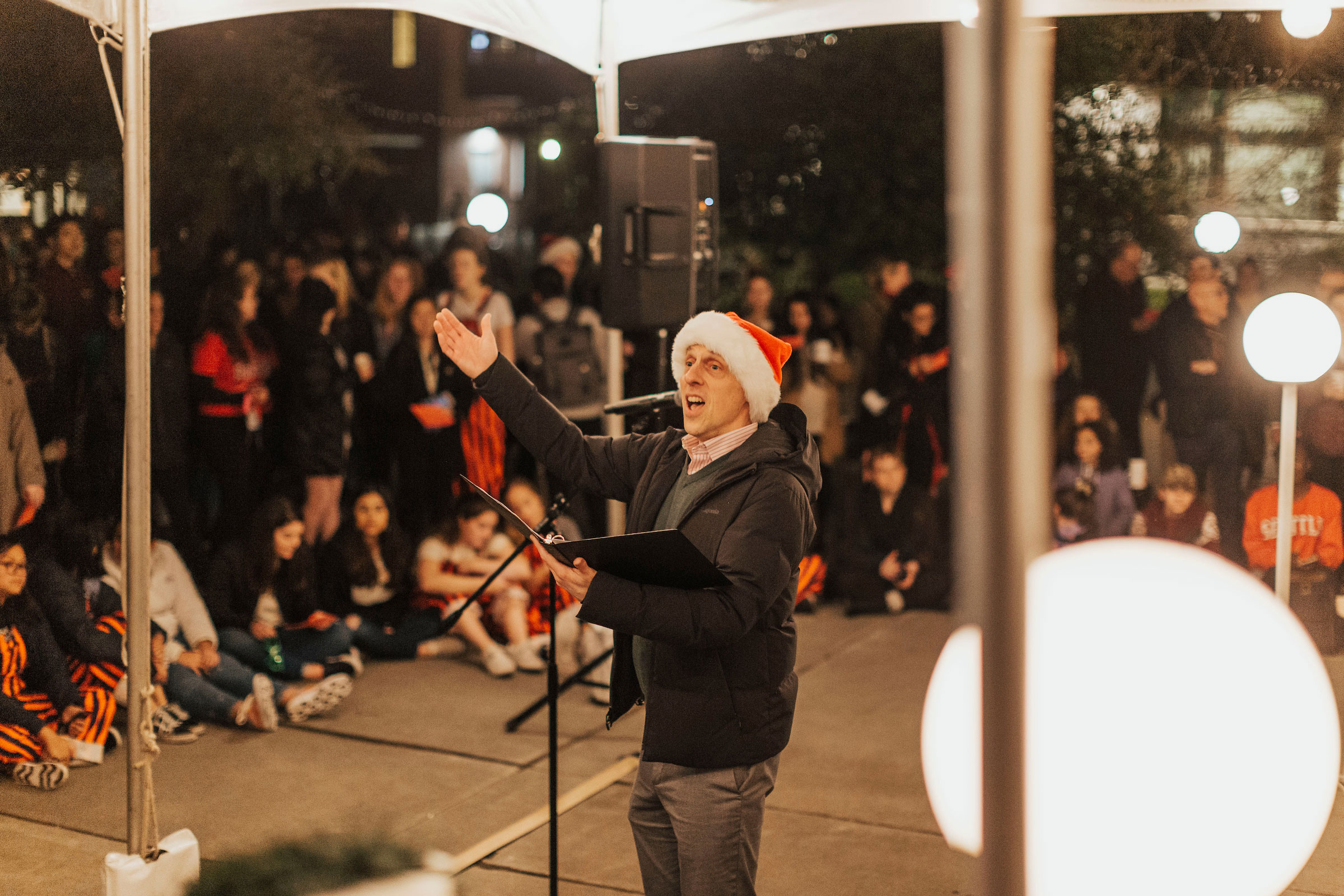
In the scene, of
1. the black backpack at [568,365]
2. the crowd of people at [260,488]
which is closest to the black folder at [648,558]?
the crowd of people at [260,488]

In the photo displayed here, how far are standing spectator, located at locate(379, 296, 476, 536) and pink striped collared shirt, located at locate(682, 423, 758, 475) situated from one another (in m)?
4.13

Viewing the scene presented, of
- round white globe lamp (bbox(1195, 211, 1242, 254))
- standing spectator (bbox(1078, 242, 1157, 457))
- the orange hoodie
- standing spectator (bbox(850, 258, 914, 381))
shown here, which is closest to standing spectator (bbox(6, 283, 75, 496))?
standing spectator (bbox(850, 258, 914, 381))

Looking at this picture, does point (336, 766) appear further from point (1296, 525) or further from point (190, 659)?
point (1296, 525)

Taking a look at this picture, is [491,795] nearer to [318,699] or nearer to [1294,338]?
[318,699]

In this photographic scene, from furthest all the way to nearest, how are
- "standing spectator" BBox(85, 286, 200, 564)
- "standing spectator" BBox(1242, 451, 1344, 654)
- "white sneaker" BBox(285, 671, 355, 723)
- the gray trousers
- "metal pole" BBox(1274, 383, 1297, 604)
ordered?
"standing spectator" BBox(1242, 451, 1344, 654), "standing spectator" BBox(85, 286, 200, 564), "white sneaker" BBox(285, 671, 355, 723), "metal pole" BBox(1274, 383, 1297, 604), the gray trousers

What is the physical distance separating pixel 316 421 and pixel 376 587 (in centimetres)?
91

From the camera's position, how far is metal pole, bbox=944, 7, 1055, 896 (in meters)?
1.18

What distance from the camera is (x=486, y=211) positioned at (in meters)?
9.78

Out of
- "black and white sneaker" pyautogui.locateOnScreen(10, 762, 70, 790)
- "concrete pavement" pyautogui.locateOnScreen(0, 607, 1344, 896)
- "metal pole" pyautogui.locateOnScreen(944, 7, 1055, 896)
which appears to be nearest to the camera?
"metal pole" pyautogui.locateOnScreen(944, 7, 1055, 896)

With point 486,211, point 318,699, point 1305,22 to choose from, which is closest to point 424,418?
point 318,699

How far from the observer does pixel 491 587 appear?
6379 mm

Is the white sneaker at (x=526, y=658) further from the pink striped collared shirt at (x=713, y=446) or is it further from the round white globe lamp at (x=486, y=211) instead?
the round white globe lamp at (x=486, y=211)

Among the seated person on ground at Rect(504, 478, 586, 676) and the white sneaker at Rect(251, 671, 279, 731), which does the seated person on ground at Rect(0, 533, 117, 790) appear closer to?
the white sneaker at Rect(251, 671, 279, 731)

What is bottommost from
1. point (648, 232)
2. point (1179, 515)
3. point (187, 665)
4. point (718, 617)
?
point (187, 665)
